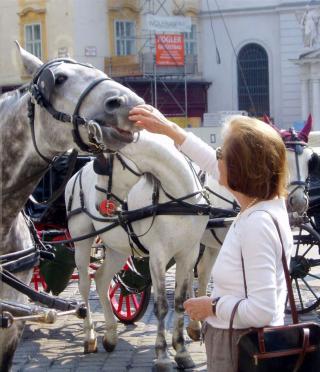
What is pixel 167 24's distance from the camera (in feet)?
112

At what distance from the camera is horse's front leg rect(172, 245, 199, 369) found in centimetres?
611

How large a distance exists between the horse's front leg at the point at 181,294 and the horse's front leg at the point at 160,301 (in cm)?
16

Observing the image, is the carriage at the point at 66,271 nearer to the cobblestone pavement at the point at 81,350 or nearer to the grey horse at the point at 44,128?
the cobblestone pavement at the point at 81,350

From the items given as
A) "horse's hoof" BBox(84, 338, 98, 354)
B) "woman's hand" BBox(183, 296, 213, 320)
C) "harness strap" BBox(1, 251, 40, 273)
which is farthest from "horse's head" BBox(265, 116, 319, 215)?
"woman's hand" BBox(183, 296, 213, 320)

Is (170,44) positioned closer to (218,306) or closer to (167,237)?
(167,237)

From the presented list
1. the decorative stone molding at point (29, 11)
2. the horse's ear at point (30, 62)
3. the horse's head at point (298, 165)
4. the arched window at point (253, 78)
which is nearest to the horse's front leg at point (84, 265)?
the horse's head at point (298, 165)

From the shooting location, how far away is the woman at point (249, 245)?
2820mm

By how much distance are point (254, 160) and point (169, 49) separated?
31904mm

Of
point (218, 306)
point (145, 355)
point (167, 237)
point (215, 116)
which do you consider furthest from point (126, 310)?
point (215, 116)

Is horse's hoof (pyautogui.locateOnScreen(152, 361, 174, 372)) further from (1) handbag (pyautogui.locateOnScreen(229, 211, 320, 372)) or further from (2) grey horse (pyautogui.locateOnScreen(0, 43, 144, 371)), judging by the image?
(1) handbag (pyautogui.locateOnScreen(229, 211, 320, 372))

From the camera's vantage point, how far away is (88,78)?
11.1ft

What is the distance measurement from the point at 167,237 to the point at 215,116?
24.1m

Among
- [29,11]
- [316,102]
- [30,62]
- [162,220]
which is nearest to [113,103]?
[30,62]

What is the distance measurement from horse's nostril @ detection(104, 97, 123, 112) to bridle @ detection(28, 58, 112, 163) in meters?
0.08
